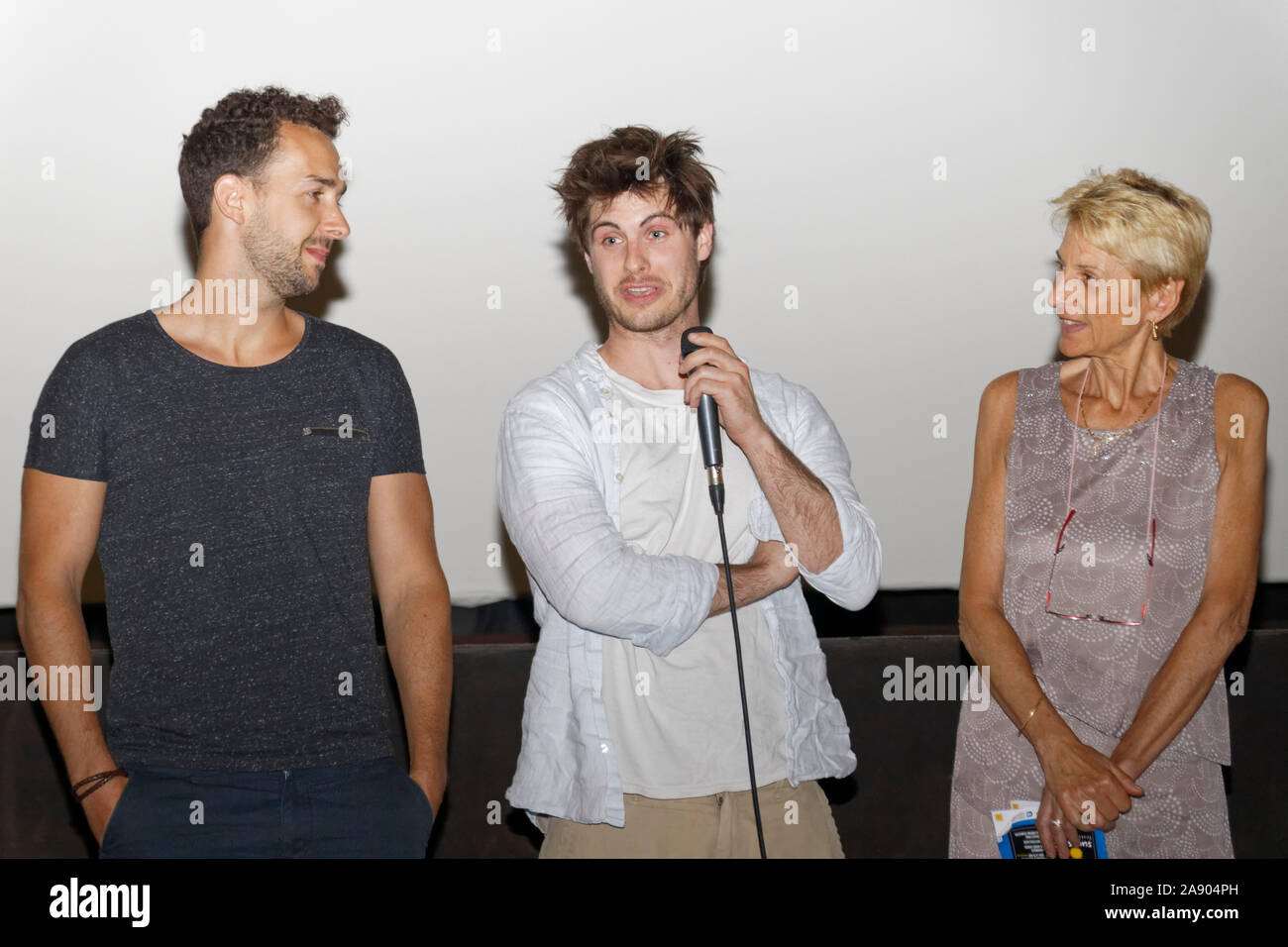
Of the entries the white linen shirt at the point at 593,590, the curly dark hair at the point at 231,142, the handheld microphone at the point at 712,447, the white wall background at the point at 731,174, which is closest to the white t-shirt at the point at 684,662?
the white linen shirt at the point at 593,590

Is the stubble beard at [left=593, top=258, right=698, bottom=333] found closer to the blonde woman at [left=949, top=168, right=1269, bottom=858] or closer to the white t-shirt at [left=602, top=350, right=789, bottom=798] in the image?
the white t-shirt at [left=602, top=350, right=789, bottom=798]

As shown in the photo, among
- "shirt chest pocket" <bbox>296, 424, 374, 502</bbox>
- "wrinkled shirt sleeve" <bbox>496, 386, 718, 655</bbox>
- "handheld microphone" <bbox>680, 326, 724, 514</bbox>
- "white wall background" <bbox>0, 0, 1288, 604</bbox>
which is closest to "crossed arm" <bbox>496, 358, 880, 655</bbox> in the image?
"wrinkled shirt sleeve" <bbox>496, 386, 718, 655</bbox>

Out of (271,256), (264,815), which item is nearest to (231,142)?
(271,256)

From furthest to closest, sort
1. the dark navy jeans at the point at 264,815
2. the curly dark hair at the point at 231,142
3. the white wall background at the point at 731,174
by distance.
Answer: the white wall background at the point at 731,174 → the curly dark hair at the point at 231,142 → the dark navy jeans at the point at 264,815

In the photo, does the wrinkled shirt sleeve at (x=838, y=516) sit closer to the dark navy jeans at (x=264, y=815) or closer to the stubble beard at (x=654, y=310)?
the stubble beard at (x=654, y=310)

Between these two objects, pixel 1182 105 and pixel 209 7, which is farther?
pixel 1182 105

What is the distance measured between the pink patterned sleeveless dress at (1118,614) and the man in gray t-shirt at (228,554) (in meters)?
0.99

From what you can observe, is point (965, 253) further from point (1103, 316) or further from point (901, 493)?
point (1103, 316)

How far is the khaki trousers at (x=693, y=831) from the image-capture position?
211cm

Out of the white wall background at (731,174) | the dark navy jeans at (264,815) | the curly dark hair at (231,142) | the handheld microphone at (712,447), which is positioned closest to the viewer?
the dark navy jeans at (264,815)

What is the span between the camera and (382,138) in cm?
352

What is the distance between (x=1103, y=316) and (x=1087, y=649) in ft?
1.89

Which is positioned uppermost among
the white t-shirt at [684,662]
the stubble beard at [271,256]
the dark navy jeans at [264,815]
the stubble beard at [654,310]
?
the stubble beard at [271,256]
